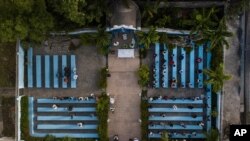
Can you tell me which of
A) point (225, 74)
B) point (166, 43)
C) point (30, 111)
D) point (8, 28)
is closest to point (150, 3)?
point (166, 43)

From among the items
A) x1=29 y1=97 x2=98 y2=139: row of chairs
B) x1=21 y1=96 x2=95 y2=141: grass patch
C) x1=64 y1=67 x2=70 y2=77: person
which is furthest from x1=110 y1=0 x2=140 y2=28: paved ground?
x1=21 y1=96 x2=95 y2=141: grass patch

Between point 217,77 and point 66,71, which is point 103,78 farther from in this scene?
point 217,77

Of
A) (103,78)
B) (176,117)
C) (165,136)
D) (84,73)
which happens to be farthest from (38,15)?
(176,117)

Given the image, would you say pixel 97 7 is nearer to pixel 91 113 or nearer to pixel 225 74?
pixel 91 113

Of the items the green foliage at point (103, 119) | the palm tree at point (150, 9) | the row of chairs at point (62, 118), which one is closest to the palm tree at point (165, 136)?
the green foliage at point (103, 119)

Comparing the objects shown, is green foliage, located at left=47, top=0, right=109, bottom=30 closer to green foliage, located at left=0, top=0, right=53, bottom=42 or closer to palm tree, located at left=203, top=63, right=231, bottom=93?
green foliage, located at left=0, top=0, right=53, bottom=42

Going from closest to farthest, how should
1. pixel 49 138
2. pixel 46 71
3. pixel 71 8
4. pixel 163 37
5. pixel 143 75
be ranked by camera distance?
pixel 71 8 < pixel 163 37 < pixel 143 75 < pixel 49 138 < pixel 46 71
